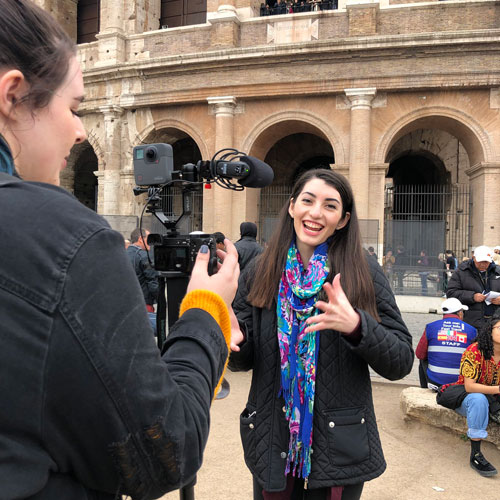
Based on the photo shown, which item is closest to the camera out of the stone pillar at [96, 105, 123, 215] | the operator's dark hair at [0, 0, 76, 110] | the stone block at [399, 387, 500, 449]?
the operator's dark hair at [0, 0, 76, 110]

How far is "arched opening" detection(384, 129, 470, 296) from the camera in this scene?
14.3m

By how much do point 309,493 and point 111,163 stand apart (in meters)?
16.4

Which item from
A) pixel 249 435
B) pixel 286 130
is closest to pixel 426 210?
pixel 286 130

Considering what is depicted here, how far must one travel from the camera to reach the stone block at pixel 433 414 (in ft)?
14.9

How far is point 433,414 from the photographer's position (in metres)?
4.80

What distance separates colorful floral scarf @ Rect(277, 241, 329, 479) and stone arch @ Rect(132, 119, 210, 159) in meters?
14.6

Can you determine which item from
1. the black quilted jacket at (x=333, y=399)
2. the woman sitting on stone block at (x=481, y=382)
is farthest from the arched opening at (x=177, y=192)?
the black quilted jacket at (x=333, y=399)

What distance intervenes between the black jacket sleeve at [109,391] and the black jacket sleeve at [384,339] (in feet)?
3.90

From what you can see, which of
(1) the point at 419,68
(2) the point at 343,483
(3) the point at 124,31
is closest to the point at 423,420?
(2) the point at 343,483

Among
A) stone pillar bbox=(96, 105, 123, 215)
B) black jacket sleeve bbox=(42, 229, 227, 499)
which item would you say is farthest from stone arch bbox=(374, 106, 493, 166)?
black jacket sleeve bbox=(42, 229, 227, 499)

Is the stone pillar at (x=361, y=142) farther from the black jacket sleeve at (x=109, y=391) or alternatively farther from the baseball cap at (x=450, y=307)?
the black jacket sleeve at (x=109, y=391)

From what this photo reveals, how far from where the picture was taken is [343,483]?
1.99 meters

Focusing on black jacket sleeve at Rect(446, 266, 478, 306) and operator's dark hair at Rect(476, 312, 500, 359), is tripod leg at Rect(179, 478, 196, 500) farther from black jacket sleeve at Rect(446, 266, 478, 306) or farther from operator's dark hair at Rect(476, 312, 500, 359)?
black jacket sleeve at Rect(446, 266, 478, 306)

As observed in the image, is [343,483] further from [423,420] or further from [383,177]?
[383,177]
